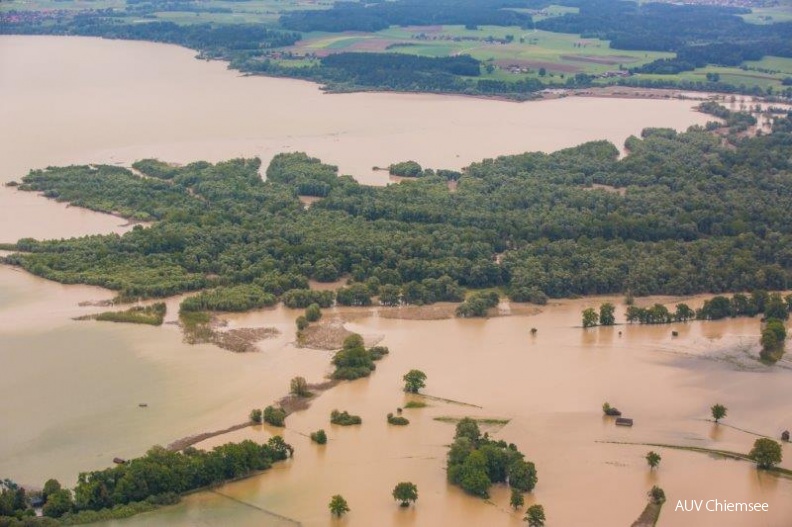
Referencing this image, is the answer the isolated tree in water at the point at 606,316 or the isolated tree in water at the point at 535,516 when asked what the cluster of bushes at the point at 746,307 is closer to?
the isolated tree in water at the point at 606,316

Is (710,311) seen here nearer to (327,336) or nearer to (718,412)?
(718,412)

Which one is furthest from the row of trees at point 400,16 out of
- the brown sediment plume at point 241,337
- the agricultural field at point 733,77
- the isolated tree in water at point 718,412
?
the isolated tree in water at point 718,412

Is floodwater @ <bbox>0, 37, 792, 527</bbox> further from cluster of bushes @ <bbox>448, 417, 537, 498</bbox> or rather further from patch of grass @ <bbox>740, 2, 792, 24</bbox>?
patch of grass @ <bbox>740, 2, 792, 24</bbox>

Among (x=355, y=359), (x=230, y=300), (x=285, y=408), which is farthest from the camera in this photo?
(x=230, y=300)

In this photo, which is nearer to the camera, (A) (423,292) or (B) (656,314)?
(B) (656,314)

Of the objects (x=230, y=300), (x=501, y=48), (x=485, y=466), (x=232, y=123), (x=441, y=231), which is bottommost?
(x=485, y=466)

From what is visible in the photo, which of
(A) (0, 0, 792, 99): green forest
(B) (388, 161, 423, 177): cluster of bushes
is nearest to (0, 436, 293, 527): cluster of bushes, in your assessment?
(B) (388, 161, 423, 177): cluster of bushes

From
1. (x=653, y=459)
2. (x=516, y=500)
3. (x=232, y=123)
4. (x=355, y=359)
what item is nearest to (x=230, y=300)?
(x=355, y=359)
